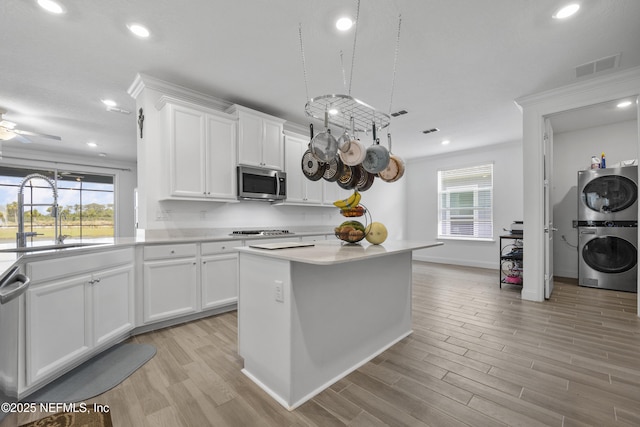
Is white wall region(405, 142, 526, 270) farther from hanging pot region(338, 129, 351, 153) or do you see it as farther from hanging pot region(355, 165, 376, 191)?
hanging pot region(338, 129, 351, 153)

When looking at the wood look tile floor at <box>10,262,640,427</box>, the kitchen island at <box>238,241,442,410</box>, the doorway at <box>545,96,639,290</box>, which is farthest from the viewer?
the doorway at <box>545,96,639,290</box>

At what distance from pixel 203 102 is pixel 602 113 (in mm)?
5635

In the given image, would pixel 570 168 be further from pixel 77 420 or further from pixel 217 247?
pixel 77 420

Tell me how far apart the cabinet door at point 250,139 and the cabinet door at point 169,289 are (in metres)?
1.45

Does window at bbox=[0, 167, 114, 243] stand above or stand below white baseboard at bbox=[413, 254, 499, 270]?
above

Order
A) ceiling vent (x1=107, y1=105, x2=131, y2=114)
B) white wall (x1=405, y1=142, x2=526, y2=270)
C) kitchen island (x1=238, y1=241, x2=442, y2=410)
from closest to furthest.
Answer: kitchen island (x1=238, y1=241, x2=442, y2=410) → ceiling vent (x1=107, y1=105, x2=131, y2=114) → white wall (x1=405, y1=142, x2=526, y2=270)

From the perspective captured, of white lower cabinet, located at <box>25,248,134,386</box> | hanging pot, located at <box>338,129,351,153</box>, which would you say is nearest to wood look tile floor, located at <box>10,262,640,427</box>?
white lower cabinet, located at <box>25,248,134,386</box>

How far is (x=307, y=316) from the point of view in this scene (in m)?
1.75

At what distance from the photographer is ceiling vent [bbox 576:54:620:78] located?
9.00ft

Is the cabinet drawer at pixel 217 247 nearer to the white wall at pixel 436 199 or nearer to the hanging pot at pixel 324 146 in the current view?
the hanging pot at pixel 324 146

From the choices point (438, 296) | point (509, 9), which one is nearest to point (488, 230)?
point (438, 296)

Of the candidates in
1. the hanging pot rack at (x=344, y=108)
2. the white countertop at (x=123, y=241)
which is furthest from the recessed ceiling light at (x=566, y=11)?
the white countertop at (x=123, y=241)

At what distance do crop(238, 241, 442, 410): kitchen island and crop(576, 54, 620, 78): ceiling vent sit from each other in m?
2.80

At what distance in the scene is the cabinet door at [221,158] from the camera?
334 cm
